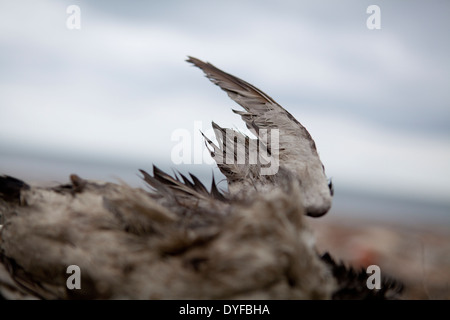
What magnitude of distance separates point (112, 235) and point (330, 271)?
117 centimetres

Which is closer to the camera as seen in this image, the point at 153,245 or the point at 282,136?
the point at 153,245

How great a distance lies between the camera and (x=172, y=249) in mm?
1842

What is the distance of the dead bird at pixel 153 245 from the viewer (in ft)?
5.81

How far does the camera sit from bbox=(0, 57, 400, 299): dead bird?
1.77 m

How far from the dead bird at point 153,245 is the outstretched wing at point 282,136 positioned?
1.48 feet

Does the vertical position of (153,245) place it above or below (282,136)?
below

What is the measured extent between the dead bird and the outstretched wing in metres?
0.45

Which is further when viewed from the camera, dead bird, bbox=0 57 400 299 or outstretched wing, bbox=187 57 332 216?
outstretched wing, bbox=187 57 332 216

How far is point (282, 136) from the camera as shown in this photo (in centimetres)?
300

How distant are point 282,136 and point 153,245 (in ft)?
4.90
